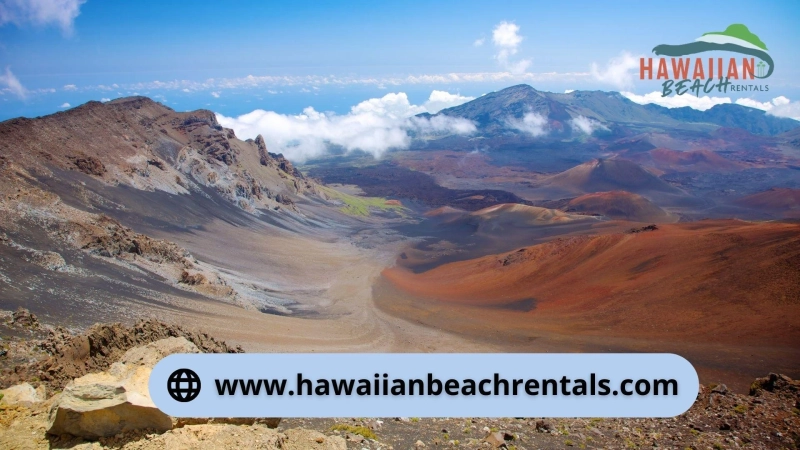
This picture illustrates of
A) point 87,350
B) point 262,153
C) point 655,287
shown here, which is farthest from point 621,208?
point 87,350

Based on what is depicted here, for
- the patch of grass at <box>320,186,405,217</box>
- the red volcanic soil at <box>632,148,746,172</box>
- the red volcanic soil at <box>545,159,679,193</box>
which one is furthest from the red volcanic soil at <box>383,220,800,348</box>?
the red volcanic soil at <box>632,148,746,172</box>

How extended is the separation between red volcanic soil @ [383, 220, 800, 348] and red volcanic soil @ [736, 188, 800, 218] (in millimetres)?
66529

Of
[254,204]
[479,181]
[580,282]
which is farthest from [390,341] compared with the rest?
[479,181]

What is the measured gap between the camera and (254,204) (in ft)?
216

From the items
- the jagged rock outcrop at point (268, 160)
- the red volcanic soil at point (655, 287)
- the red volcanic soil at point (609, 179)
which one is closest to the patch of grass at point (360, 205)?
the jagged rock outcrop at point (268, 160)

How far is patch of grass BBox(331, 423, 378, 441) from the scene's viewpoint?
10.0 meters

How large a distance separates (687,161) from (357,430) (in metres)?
192

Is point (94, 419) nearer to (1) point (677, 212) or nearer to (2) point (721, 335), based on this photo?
(2) point (721, 335)

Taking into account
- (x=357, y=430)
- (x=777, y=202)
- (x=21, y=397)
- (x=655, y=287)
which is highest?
(x=21, y=397)

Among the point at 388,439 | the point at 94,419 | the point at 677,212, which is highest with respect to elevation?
the point at 94,419

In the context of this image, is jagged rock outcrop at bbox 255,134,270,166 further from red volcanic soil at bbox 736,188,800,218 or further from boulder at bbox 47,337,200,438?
red volcanic soil at bbox 736,188,800,218

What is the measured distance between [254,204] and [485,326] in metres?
43.1

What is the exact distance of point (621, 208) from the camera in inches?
3538

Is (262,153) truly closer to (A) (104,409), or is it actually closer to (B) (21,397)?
(B) (21,397)
